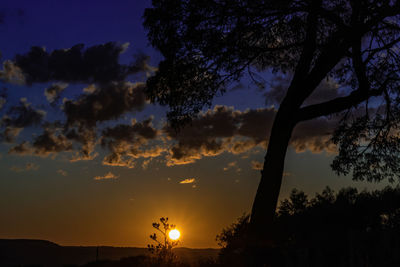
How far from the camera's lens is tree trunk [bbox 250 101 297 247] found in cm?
1284

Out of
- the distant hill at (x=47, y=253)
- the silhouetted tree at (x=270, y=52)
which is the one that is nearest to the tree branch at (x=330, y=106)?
the silhouetted tree at (x=270, y=52)

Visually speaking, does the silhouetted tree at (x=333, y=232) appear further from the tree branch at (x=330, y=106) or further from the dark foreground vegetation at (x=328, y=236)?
the tree branch at (x=330, y=106)

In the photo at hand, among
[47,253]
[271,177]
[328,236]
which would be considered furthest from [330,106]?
[47,253]

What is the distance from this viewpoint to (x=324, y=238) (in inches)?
388

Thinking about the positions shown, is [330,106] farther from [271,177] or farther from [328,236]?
[328,236]

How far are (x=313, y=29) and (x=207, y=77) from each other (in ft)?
12.6

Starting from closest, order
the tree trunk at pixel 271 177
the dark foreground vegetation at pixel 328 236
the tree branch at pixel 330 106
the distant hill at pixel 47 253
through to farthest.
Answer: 1. the dark foreground vegetation at pixel 328 236
2. the tree trunk at pixel 271 177
3. the tree branch at pixel 330 106
4. the distant hill at pixel 47 253

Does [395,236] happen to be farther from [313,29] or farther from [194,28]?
[194,28]

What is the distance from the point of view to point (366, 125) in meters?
17.2

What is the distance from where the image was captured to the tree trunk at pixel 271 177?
12844mm

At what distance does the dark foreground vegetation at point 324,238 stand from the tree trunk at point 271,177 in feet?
1.20

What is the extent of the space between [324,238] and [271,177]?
3.53m

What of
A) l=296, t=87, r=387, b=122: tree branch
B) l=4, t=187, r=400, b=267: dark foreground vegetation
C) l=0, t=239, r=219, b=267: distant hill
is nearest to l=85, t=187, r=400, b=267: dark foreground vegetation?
l=4, t=187, r=400, b=267: dark foreground vegetation

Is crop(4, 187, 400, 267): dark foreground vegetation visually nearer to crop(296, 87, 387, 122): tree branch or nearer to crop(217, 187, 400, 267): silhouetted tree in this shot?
crop(217, 187, 400, 267): silhouetted tree
